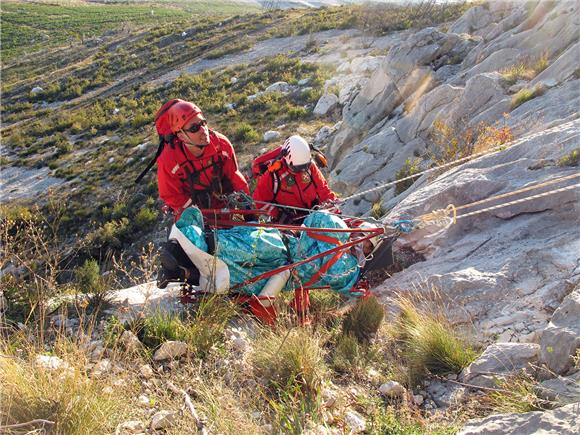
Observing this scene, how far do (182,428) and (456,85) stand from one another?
32.0 feet

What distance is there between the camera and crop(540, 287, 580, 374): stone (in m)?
2.58

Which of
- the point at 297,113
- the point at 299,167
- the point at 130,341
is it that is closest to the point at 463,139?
the point at 299,167

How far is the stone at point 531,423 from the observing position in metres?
2.10

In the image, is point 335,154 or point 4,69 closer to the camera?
point 335,154

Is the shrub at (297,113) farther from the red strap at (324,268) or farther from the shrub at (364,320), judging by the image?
the shrub at (364,320)

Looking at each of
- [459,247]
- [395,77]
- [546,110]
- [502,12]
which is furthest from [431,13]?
[459,247]

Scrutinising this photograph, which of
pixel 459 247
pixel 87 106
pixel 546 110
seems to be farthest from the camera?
pixel 87 106

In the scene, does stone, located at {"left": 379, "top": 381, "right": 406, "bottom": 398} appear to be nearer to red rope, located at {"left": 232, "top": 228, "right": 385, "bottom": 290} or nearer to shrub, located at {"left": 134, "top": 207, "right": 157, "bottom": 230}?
red rope, located at {"left": 232, "top": 228, "right": 385, "bottom": 290}

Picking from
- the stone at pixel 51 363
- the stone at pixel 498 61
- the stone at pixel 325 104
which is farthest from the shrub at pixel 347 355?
the stone at pixel 325 104

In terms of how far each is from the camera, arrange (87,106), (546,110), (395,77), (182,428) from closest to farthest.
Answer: (182,428)
(546,110)
(395,77)
(87,106)

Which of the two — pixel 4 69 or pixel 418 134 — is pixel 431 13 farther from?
pixel 4 69

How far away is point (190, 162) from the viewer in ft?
17.6

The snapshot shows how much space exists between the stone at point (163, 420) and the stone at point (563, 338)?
7.28 feet

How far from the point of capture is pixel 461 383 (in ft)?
9.46
